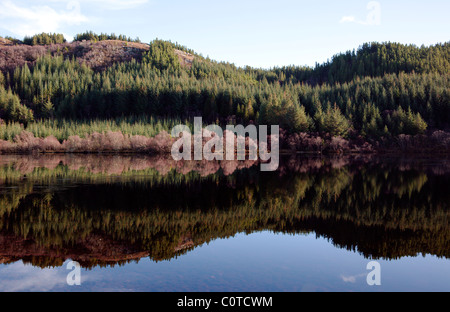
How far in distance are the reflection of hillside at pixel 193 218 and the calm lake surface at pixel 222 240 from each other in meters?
0.05

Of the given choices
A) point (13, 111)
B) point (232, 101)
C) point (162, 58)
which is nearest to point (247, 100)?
point (232, 101)

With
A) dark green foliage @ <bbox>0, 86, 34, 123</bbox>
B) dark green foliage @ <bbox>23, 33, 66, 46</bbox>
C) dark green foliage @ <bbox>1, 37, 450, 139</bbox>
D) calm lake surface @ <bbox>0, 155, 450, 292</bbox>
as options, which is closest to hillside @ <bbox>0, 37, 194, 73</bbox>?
dark green foliage @ <bbox>23, 33, 66, 46</bbox>

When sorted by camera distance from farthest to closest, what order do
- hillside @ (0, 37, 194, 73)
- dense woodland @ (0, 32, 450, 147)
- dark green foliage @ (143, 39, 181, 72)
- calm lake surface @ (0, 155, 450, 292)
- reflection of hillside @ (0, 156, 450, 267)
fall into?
1. dark green foliage @ (143, 39, 181, 72)
2. hillside @ (0, 37, 194, 73)
3. dense woodland @ (0, 32, 450, 147)
4. reflection of hillside @ (0, 156, 450, 267)
5. calm lake surface @ (0, 155, 450, 292)

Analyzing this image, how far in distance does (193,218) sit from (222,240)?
279cm

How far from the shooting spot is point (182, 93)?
122250 millimetres

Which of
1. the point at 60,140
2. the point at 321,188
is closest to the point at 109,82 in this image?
the point at 60,140

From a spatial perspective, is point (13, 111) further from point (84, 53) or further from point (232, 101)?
point (84, 53)

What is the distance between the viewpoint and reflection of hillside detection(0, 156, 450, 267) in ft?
38.8

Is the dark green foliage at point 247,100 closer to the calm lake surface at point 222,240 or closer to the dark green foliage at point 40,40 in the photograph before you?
the dark green foliage at point 40,40

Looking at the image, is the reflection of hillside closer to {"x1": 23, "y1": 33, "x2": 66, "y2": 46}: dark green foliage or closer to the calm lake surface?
the calm lake surface

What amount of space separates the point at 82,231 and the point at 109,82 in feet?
416

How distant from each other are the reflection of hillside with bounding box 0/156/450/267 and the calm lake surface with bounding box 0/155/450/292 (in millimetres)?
52
